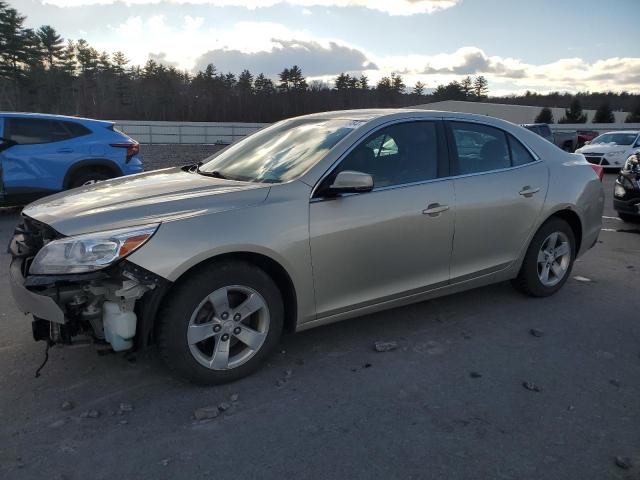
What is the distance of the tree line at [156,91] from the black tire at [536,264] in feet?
213

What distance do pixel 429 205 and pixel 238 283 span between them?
61.2 inches

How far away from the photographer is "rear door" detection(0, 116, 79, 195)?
27.1 feet

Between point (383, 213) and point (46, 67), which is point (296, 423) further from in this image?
point (46, 67)

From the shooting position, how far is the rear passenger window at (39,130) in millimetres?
8320

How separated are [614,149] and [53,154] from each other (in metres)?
17.4

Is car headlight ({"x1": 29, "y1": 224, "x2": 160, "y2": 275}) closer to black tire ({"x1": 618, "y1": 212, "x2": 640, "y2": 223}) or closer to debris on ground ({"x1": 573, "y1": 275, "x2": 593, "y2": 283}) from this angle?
A: debris on ground ({"x1": 573, "y1": 275, "x2": 593, "y2": 283})

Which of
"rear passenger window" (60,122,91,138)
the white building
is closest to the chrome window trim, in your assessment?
"rear passenger window" (60,122,91,138)

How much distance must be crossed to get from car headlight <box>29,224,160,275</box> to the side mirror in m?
1.15

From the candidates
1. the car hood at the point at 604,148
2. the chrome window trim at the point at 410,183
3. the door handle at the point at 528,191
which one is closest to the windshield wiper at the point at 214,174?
the chrome window trim at the point at 410,183

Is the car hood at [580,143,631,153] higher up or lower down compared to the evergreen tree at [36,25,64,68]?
lower down

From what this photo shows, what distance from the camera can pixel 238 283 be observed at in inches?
124

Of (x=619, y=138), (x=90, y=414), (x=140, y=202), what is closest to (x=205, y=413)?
(x=90, y=414)

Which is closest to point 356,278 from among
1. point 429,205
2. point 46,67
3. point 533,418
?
point 429,205

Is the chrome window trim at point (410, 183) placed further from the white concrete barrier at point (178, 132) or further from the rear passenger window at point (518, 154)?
the white concrete barrier at point (178, 132)
